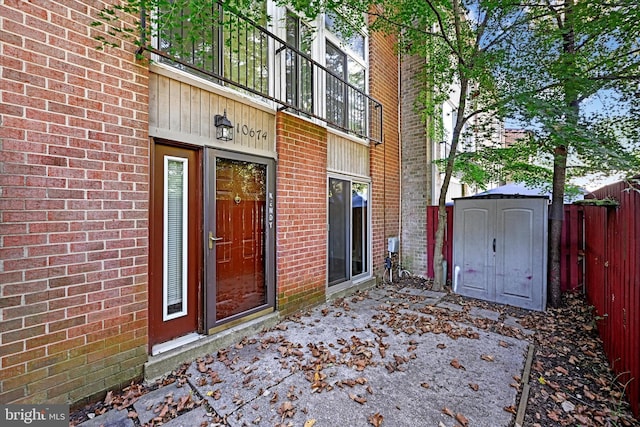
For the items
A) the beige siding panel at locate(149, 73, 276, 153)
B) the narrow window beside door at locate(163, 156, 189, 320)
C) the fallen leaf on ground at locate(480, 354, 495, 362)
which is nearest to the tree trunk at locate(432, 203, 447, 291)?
the fallen leaf on ground at locate(480, 354, 495, 362)

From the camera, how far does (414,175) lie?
23.3 ft

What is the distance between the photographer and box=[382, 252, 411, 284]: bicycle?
663cm

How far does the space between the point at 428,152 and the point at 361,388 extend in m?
5.74

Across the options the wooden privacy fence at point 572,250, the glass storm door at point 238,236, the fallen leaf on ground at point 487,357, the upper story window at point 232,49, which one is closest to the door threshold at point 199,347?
the glass storm door at point 238,236

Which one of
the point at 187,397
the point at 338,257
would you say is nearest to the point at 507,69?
the point at 338,257

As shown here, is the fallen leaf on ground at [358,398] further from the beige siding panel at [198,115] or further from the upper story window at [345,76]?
the upper story window at [345,76]

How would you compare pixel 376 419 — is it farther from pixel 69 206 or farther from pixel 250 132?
pixel 250 132

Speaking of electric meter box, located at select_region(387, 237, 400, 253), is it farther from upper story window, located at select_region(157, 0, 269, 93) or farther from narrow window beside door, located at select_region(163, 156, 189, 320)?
narrow window beside door, located at select_region(163, 156, 189, 320)

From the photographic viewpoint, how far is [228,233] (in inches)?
141

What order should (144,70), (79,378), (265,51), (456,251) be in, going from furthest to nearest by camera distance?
(456,251), (265,51), (144,70), (79,378)

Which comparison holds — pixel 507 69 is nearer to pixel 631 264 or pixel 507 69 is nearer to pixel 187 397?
pixel 631 264

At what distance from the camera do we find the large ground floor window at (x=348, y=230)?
5441mm

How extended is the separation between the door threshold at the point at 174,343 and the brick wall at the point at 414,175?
5291 mm

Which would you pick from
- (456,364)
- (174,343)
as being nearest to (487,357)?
(456,364)
